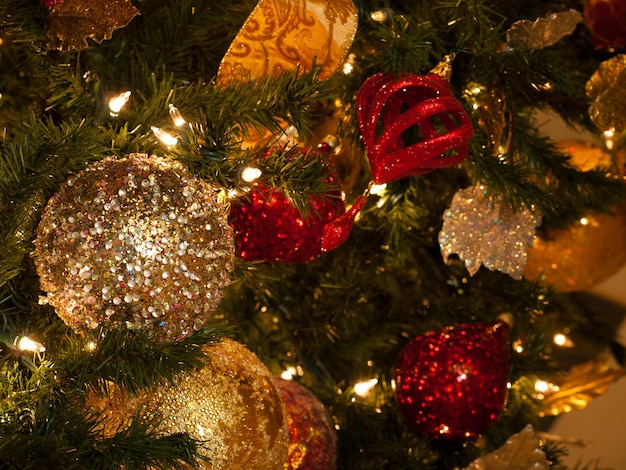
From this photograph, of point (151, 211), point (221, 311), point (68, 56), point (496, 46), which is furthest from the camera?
point (221, 311)

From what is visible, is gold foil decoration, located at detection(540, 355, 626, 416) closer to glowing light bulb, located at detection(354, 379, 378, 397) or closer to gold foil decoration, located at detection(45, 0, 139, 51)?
glowing light bulb, located at detection(354, 379, 378, 397)

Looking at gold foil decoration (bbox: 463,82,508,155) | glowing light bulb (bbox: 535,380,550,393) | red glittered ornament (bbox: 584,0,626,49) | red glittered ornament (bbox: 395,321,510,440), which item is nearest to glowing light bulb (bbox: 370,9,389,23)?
gold foil decoration (bbox: 463,82,508,155)

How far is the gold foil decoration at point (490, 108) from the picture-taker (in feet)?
2.20

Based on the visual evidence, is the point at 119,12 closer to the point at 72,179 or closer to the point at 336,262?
the point at 72,179

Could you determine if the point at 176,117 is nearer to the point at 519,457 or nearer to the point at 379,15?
the point at 379,15

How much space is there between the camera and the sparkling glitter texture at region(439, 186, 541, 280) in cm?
70

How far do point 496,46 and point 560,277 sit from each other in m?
0.35

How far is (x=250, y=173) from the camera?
51cm

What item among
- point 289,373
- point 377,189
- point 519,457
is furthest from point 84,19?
point 519,457

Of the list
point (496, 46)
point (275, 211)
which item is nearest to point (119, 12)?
point (275, 211)

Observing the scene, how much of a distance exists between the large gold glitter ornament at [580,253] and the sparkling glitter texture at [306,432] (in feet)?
1.14

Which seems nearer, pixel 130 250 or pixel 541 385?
pixel 130 250

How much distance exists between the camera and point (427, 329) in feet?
2.73

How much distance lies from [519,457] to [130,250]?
451 millimetres
